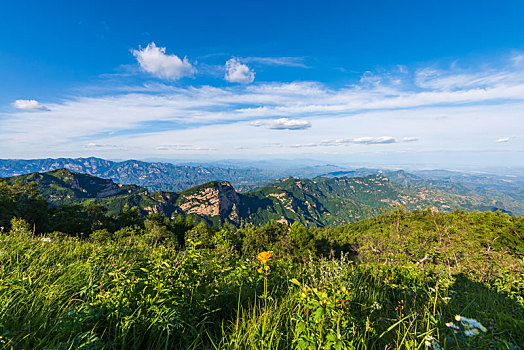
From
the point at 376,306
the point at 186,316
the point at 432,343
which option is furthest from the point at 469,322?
the point at 186,316

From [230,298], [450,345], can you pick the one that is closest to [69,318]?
[230,298]

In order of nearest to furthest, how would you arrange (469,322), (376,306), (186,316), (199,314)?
(469,322)
(186,316)
(199,314)
(376,306)

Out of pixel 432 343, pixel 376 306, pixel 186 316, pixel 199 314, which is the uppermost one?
pixel 432 343

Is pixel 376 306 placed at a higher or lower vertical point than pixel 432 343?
lower

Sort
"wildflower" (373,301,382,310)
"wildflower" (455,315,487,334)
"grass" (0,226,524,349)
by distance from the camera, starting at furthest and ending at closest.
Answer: "wildflower" (373,301,382,310) < "grass" (0,226,524,349) < "wildflower" (455,315,487,334)

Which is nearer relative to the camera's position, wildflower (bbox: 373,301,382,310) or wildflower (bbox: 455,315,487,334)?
→ wildflower (bbox: 455,315,487,334)

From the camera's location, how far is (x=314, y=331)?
1.86 metres

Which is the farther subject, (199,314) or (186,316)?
(199,314)

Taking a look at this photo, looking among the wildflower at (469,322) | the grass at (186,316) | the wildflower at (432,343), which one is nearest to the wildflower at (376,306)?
the grass at (186,316)

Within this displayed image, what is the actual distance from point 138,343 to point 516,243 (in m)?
37.5

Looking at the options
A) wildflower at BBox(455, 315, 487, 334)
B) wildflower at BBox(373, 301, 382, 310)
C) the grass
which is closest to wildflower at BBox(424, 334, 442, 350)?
the grass

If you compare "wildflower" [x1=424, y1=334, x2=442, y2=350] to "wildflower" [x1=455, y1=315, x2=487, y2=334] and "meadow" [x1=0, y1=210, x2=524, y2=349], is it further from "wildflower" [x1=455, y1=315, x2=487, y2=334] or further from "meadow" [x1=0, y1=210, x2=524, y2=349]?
"wildflower" [x1=455, y1=315, x2=487, y2=334]

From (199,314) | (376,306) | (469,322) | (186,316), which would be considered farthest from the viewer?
(376,306)

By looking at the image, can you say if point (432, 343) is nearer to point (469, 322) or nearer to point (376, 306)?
point (469, 322)
